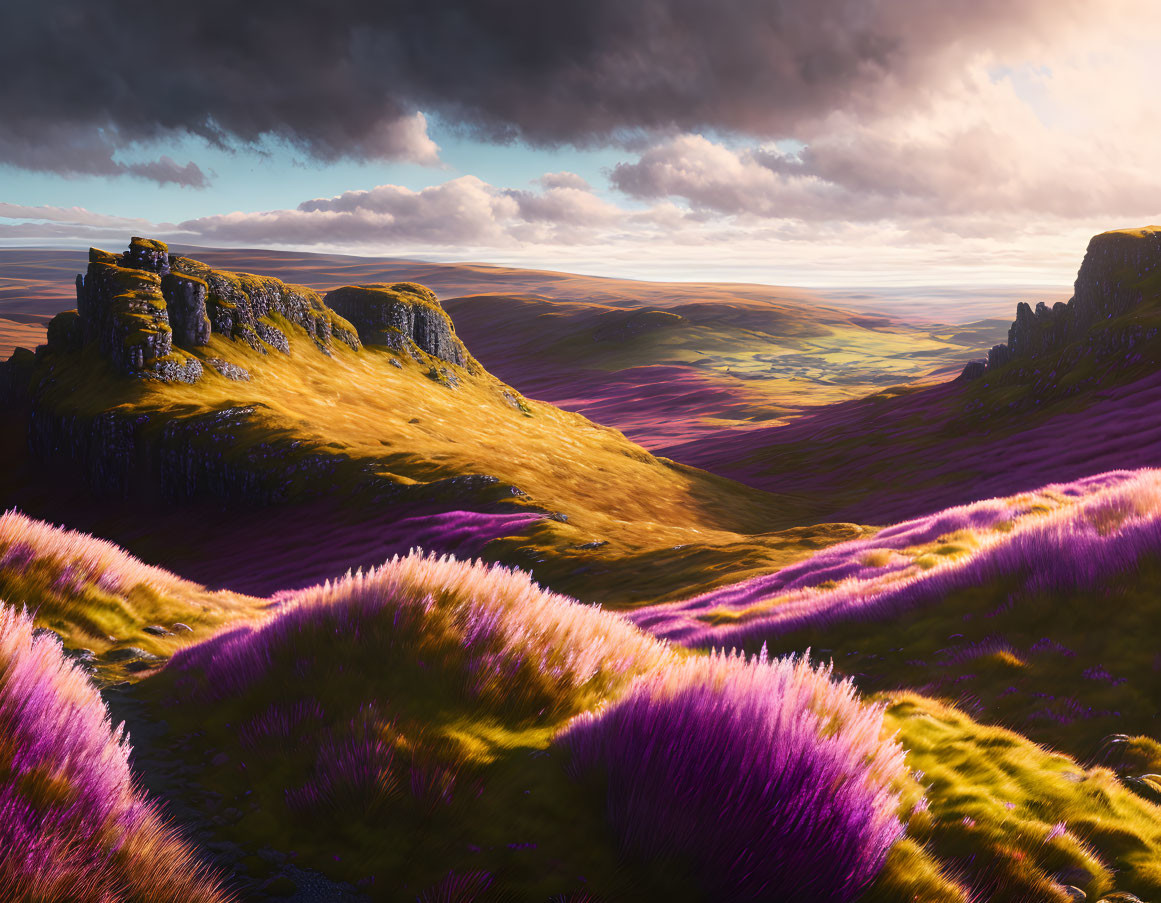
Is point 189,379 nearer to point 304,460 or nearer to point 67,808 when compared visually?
point 304,460

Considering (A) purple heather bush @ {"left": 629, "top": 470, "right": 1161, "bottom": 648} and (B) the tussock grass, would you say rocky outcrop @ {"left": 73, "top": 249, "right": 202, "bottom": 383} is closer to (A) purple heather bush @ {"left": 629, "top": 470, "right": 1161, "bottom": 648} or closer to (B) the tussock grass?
(B) the tussock grass

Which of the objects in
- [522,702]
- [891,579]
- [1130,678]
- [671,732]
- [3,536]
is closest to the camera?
[671,732]

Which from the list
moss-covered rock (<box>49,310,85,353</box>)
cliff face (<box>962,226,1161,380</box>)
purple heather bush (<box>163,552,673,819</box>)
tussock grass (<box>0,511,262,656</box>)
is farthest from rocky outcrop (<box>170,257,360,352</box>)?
cliff face (<box>962,226,1161,380</box>)

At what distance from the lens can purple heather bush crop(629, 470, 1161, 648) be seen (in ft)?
26.4

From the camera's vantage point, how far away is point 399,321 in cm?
8125

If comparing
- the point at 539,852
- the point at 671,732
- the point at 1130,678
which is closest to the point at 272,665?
the point at 539,852

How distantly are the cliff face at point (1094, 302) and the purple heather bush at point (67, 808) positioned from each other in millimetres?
66758

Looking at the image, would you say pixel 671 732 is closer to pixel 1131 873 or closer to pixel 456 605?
pixel 456 605

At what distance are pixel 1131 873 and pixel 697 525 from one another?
45.0 m

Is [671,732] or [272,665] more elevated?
[671,732]

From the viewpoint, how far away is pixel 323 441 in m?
42.3

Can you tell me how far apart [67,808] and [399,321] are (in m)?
82.4

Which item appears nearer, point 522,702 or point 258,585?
point 522,702

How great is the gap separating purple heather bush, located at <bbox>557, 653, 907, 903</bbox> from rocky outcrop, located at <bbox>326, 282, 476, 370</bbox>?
77.8 metres
